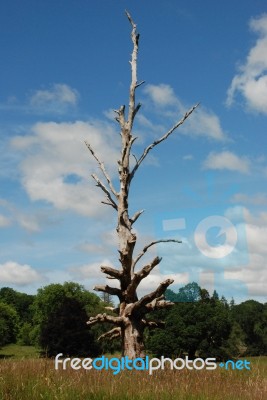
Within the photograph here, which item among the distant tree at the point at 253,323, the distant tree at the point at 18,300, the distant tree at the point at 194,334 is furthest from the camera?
the distant tree at the point at 18,300

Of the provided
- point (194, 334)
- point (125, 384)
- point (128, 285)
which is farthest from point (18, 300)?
point (125, 384)

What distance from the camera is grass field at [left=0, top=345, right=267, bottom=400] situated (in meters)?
8.57

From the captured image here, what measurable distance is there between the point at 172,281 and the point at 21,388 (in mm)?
5628

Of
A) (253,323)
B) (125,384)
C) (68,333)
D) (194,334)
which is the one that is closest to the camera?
(125,384)

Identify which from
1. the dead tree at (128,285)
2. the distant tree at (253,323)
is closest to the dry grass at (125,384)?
the dead tree at (128,285)

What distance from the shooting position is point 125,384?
30.6 ft

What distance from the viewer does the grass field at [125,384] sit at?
8.57m

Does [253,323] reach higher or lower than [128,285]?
higher

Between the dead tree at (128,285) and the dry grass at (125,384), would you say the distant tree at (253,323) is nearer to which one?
the dead tree at (128,285)

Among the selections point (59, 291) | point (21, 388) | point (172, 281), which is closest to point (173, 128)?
point (172, 281)

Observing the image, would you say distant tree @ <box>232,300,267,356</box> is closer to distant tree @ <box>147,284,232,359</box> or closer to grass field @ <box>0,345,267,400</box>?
distant tree @ <box>147,284,232,359</box>

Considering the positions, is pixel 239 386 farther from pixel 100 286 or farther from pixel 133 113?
pixel 133 113

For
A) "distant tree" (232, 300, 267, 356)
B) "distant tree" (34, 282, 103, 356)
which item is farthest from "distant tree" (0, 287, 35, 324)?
"distant tree" (34, 282, 103, 356)

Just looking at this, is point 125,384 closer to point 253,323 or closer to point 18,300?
point 253,323
